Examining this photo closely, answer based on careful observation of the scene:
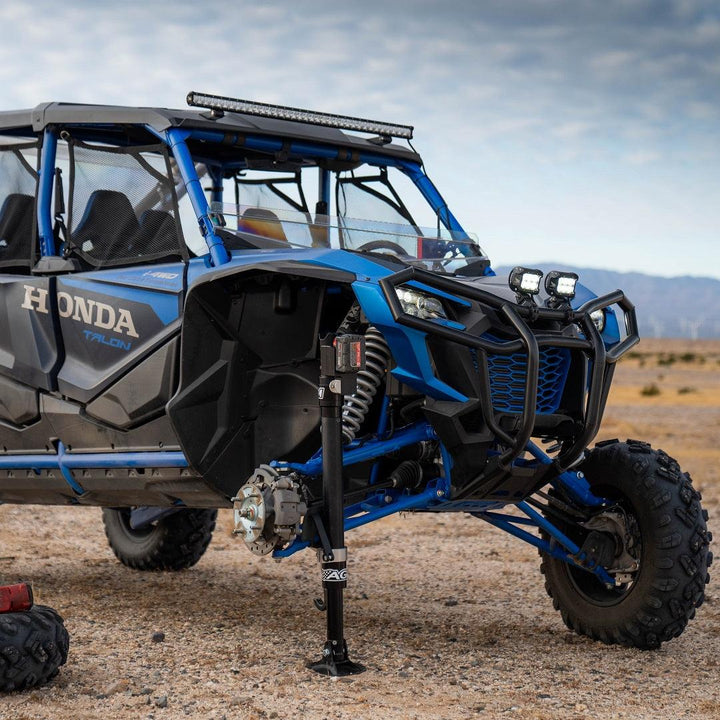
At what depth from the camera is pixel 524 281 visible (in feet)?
18.4

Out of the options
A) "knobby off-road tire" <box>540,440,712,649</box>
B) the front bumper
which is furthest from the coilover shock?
"knobby off-road tire" <box>540,440,712,649</box>

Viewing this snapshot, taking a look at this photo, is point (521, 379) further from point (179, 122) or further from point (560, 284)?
point (179, 122)

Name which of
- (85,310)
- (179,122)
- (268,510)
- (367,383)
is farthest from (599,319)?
(85,310)

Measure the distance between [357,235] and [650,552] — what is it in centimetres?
228

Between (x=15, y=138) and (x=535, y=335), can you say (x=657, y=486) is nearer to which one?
(x=535, y=335)

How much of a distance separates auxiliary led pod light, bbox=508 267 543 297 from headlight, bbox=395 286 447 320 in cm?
37

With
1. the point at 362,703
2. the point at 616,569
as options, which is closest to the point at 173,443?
the point at 362,703

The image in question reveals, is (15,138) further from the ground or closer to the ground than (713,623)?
further from the ground

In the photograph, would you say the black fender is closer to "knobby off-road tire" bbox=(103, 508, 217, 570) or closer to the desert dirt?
the desert dirt

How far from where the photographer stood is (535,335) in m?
5.50

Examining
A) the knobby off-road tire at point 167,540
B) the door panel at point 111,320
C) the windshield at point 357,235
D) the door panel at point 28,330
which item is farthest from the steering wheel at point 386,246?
the knobby off-road tire at point 167,540

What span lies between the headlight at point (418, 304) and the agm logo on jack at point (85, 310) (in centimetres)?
165

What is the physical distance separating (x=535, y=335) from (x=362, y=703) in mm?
1748

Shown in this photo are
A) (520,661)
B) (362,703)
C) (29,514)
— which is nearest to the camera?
(362,703)
